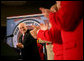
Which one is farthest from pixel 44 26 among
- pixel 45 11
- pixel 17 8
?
pixel 17 8

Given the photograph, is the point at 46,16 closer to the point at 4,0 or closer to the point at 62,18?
the point at 62,18

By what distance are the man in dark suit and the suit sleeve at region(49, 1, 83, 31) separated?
606 millimetres

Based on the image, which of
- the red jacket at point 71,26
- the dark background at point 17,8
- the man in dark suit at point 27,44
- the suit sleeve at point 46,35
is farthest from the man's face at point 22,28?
the red jacket at point 71,26

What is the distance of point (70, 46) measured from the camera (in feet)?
5.67

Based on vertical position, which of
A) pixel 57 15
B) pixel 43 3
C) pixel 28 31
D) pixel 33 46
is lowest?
pixel 33 46

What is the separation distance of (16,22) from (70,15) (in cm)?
89

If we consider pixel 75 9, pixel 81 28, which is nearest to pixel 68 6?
pixel 75 9

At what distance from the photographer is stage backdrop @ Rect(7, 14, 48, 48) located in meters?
2.23

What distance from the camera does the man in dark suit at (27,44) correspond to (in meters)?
2.17

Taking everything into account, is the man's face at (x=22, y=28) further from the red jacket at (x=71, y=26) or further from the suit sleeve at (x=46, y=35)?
the red jacket at (x=71, y=26)

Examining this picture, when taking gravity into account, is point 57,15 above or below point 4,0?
below

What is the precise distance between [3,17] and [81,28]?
108 centimetres

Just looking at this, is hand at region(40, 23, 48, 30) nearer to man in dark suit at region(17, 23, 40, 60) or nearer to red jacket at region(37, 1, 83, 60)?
man in dark suit at region(17, 23, 40, 60)

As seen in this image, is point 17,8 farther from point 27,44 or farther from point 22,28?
A: point 27,44
